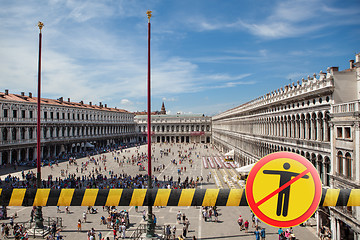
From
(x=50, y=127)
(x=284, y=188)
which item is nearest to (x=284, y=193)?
(x=284, y=188)

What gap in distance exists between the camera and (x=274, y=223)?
99.9 inches

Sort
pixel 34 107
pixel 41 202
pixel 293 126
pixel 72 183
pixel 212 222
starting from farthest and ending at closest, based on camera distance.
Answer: pixel 34 107
pixel 72 183
pixel 293 126
pixel 212 222
pixel 41 202

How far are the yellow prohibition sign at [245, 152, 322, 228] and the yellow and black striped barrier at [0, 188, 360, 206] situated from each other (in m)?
0.67

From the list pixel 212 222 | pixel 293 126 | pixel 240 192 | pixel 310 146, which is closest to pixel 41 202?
pixel 240 192

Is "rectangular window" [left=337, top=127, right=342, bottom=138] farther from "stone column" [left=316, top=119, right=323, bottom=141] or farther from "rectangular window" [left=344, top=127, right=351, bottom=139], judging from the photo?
"stone column" [left=316, top=119, right=323, bottom=141]

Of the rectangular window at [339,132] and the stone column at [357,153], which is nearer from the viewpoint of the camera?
the stone column at [357,153]

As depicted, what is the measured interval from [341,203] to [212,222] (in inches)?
754

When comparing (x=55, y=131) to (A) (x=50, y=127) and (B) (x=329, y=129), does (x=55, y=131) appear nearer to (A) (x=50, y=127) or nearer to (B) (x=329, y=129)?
(A) (x=50, y=127)

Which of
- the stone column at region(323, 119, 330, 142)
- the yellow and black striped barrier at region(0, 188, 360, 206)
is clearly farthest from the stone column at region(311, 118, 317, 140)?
the yellow and black striped barrier at region(0, 188, 360, 206)

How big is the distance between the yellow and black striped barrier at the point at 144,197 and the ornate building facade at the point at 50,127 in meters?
52.8

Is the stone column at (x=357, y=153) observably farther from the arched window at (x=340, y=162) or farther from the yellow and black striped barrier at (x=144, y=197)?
the yellow and black striped barrier at (x=144, y=197)

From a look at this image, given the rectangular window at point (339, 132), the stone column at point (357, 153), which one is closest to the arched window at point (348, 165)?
the stone column at point (357, 153)

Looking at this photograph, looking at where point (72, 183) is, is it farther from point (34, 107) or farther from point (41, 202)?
point (34, 107)

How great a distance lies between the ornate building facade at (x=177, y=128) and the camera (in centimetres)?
11831
